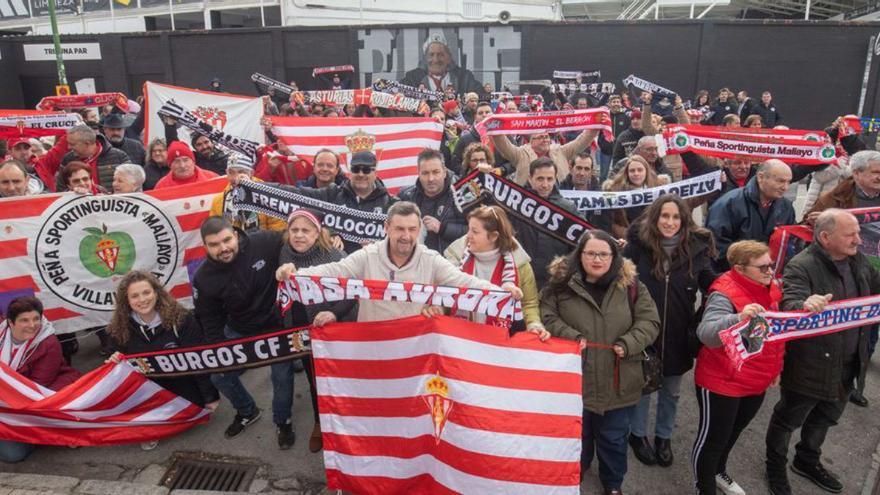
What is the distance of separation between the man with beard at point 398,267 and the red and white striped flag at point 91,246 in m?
2.42

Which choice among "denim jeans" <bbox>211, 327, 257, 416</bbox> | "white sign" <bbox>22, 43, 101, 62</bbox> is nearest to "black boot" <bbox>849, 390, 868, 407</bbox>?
"denim jeans" <bbox>211, 327, 257, 416</bbox>

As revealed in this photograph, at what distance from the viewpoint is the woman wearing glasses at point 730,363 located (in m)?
3.40

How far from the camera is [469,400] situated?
3.37 metres

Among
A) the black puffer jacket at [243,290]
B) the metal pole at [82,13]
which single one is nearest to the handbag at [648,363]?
the black puffer jacket at [243,290]

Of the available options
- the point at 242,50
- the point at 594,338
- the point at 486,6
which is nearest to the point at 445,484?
the point at 594,338

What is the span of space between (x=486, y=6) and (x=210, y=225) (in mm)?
24158

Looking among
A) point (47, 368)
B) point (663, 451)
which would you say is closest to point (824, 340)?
point (663, 451)

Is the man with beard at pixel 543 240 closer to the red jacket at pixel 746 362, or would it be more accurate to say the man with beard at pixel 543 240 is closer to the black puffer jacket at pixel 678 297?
the black puffer jacket at pixel 678 297

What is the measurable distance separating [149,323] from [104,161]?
3.75 metres

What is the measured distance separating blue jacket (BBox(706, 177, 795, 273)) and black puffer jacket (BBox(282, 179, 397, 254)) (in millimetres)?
2963

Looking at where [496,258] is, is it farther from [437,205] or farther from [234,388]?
[234,388]

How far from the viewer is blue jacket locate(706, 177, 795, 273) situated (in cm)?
488

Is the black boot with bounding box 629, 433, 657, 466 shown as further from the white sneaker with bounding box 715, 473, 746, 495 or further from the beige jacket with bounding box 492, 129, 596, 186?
the beige jacket with bounding box 492, 129, 596, 186

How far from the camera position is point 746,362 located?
345 centimetres
